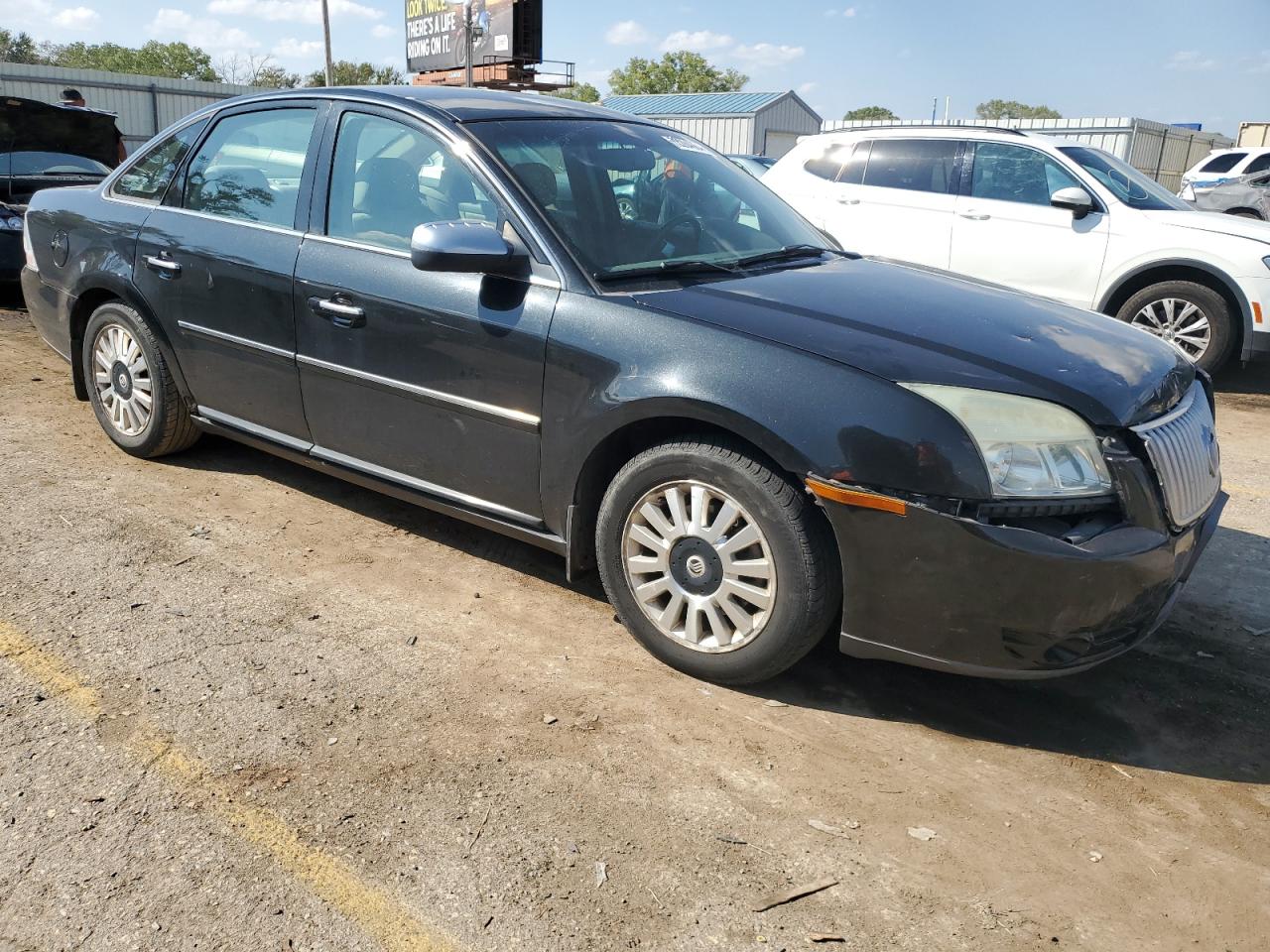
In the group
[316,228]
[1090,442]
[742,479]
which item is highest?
[316,228]

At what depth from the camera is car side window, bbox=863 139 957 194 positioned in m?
8.29

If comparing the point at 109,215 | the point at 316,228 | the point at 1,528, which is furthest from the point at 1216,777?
the point at 109,215

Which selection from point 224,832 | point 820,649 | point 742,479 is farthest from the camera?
point 820,649

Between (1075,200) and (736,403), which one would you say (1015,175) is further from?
(736,403)

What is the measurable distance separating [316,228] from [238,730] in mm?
1983

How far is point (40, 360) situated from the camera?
707 centimetres

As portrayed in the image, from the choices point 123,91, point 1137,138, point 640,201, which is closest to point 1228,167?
point 1137,138

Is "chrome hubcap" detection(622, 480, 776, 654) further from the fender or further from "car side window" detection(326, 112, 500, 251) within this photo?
the fender

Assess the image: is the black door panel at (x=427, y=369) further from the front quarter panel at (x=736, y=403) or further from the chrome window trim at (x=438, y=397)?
the front quarter panel at (x=736, y=403)

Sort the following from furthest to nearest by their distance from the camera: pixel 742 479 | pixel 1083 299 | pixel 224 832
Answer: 1. pixel 1083 299
2. pixel 742 479
3. pixel 224 832

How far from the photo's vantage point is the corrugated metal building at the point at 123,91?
24.9 meters

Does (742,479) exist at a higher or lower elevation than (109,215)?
lower

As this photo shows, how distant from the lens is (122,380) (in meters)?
4.91

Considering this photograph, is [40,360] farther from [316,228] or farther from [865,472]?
[865,472]
